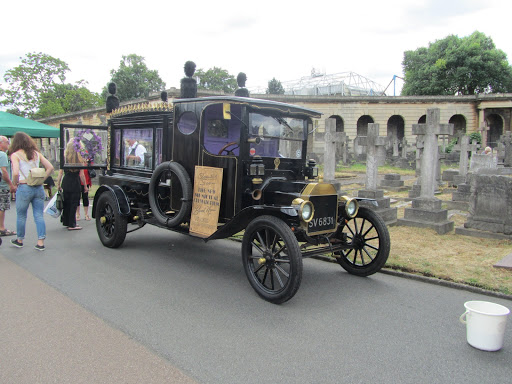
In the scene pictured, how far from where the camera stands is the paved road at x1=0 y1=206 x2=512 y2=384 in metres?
2.98

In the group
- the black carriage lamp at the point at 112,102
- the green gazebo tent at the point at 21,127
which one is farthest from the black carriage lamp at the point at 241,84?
the green gazebo tent at the point at 21,127

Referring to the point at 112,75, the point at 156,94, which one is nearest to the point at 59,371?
the point at 156,94

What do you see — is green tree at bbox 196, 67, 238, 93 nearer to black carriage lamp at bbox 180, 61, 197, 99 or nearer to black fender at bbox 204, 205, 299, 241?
black carriage lamp at bbox 180, 61, 197, 99

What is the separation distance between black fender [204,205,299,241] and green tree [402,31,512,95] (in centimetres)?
4679

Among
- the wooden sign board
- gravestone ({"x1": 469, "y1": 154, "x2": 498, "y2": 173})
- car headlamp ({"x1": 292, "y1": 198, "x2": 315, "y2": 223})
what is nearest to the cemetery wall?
gravestone ({"x1": 469, "y1": 154, "x2": 498, "y2": 173})

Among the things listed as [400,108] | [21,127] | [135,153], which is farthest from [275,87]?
[135,153]

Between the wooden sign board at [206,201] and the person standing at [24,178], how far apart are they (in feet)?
9.21

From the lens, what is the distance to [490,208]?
7.49 meters

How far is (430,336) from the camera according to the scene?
11.7 feet

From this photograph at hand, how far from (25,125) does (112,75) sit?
1686 inches

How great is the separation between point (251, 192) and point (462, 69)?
153 feet

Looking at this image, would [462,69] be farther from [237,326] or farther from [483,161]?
[237,326]

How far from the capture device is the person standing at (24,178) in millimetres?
6250

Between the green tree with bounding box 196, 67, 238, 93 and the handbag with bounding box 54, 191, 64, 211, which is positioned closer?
the handbag with bounding box 54, 191, 64, 211
